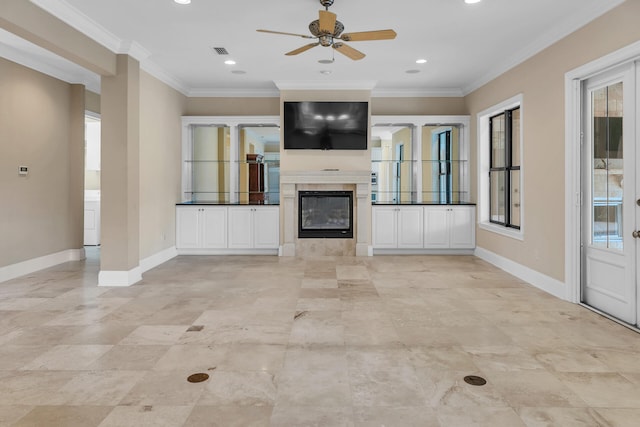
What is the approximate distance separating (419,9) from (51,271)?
18.4 ft

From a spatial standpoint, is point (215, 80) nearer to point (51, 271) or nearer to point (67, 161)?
point (67, 161)

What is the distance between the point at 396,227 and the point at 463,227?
1092mm

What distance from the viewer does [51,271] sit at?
593 cm

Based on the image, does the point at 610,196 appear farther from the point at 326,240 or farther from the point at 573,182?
the point at 326,240

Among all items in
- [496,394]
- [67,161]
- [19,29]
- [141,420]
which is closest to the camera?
[141,420]

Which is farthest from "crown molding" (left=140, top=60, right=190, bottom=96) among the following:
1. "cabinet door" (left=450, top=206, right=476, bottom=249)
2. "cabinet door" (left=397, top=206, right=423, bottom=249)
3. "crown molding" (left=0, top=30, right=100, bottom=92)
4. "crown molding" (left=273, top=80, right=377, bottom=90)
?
"cabinet door" (left=450, top=206, right=476, bottom=249)

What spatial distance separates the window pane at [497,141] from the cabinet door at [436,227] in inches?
43.2

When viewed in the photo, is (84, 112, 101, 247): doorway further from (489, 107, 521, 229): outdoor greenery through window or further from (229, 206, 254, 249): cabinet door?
(489, 107, 521, 229): outdoor greenery through window

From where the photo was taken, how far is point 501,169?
6391 mm

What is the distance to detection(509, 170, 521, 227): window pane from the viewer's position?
5.90 meters

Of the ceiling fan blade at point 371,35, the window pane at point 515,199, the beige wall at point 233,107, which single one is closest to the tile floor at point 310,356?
the window pane at point 515,199

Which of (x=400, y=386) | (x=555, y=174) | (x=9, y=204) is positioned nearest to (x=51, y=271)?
(x=9, y=204)

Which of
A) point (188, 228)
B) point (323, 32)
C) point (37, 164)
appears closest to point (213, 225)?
point (188, 228)

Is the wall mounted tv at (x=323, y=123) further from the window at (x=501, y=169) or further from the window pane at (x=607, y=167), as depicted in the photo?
the window pane at (x=607, y=167)
